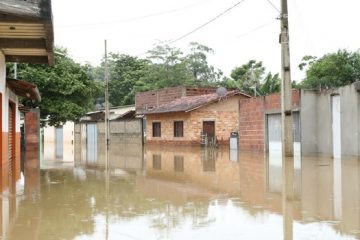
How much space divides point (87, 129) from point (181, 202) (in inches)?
1571

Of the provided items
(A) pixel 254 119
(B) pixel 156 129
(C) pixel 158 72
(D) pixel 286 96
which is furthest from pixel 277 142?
(C) pixel 158 72

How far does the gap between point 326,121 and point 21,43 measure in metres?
12.9

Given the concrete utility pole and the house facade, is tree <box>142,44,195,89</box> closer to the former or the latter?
the house facade

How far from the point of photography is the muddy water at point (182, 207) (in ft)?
20.3

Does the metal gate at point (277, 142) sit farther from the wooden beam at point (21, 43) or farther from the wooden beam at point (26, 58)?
the wooden beam at point (26, 58)

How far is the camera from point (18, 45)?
1409cm

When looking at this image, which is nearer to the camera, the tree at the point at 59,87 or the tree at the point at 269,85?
the tree at the point at 59,87

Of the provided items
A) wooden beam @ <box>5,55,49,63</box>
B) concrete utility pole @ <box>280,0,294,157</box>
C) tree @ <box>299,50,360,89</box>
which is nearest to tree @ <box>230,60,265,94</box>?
tree @ <box>299,50,360,89</box>

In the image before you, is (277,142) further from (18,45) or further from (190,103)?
(18,45)

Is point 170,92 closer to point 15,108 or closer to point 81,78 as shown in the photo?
point 81,78

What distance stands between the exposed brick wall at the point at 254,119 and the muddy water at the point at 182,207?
1120 cm

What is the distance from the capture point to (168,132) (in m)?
37.3

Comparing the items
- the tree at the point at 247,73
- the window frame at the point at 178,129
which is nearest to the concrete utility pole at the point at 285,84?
the window frame at the point at 178,129

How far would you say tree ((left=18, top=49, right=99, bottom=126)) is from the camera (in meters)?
27.6
